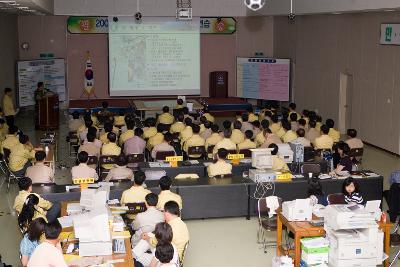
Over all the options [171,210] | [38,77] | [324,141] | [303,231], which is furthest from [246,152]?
[38,77]

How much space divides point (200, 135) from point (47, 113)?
5967 mm

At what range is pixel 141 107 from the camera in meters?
17.3

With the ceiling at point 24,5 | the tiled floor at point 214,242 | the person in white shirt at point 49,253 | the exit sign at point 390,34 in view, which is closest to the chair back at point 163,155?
the tiled floor at point 214,242

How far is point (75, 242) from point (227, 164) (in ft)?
12.1

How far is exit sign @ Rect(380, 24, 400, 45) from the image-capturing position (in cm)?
1335

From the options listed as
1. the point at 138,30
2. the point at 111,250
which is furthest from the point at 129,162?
the point at 138,30

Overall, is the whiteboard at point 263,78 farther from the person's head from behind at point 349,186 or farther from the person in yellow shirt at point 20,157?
the person's head from behind at point 349,186

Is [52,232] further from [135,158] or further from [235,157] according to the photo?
[235,157]

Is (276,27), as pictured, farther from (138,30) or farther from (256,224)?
(256,224)

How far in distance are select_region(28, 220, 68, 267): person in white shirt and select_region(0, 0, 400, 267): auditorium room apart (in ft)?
0.04

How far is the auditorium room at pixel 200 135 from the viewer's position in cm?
698

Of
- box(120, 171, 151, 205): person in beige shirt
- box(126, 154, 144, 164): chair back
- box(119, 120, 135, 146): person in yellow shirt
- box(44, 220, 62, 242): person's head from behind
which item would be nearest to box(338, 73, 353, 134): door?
box(119, 120, 135, 146): person in yellow shirt

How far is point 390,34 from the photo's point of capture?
13.7m

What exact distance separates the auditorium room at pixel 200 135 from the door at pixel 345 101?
0.12 feet
